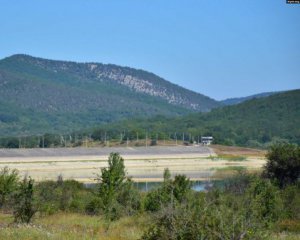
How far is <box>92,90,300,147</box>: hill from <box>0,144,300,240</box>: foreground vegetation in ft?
330

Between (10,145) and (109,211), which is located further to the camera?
(10,145)

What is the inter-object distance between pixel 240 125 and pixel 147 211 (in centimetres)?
13848

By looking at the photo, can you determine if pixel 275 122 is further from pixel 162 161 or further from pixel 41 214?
pixel 41 214

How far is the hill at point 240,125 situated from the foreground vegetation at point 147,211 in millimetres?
100631

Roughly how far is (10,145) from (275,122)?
6980 centimetres

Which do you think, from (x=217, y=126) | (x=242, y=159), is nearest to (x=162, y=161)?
(x=242, y=159)

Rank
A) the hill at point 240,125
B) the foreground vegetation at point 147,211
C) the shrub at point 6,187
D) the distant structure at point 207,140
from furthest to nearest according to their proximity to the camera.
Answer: the hill at point 240,125 < the distant structure at point 207,140 < the shrub at point 6,187 < the foreground vegetation at point 147,211

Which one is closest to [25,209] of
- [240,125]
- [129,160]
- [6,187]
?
[6,187]

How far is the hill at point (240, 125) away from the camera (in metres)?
140

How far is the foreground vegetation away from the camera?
36.2 feet

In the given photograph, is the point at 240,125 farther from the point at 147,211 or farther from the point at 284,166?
the point at 147,211

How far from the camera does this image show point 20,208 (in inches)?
696

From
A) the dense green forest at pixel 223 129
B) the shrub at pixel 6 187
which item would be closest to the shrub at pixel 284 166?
the shrub at pixel 6 187

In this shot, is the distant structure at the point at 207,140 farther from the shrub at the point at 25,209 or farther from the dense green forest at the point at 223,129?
the shrub at the point at 25,209
